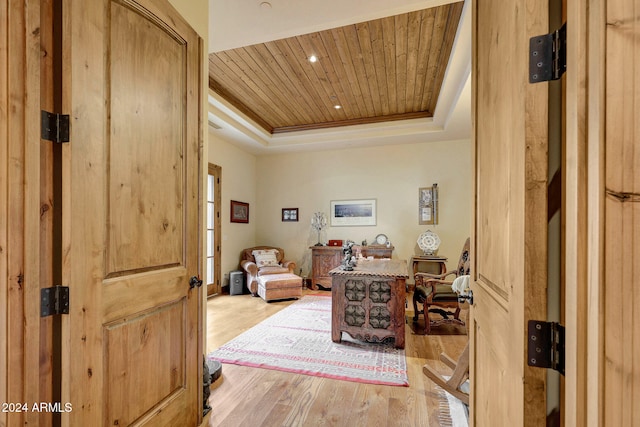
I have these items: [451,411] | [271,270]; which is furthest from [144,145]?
[271,270]

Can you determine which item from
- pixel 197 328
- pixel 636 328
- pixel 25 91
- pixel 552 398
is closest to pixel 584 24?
Answer: pixel 636 328

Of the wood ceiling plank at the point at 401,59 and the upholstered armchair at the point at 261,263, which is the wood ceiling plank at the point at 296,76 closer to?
the wood ceiling plank at the point at 401,59

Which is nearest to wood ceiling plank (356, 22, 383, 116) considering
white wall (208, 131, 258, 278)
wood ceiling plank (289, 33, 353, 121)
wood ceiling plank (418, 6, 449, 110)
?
wood ceiling plank (289, 33, 353, 121)

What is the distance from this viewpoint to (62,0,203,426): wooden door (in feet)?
3.68

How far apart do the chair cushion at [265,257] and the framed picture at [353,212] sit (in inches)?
54.6

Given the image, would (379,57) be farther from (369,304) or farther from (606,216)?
(606,216)

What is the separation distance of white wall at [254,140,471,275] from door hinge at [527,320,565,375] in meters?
5.39

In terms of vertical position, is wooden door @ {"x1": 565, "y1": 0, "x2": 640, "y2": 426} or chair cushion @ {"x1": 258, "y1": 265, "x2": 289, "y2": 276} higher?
wooden door @ {"x1": 565, "y1": 0, "x2": 640, "y2": 426}

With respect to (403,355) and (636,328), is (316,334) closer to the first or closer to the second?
(403,355)

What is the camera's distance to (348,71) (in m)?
3.71

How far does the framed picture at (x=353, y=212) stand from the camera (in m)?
6.18

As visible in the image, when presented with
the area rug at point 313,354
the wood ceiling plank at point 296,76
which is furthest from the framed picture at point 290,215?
the area rug at point 313,354

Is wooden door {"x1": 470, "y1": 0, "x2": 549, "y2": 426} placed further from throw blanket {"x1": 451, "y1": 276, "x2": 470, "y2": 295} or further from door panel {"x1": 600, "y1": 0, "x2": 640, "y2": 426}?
throw blanket {"x1": 451, "y1": 276, "x2": 470, "y2": 295}

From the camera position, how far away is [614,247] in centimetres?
56
